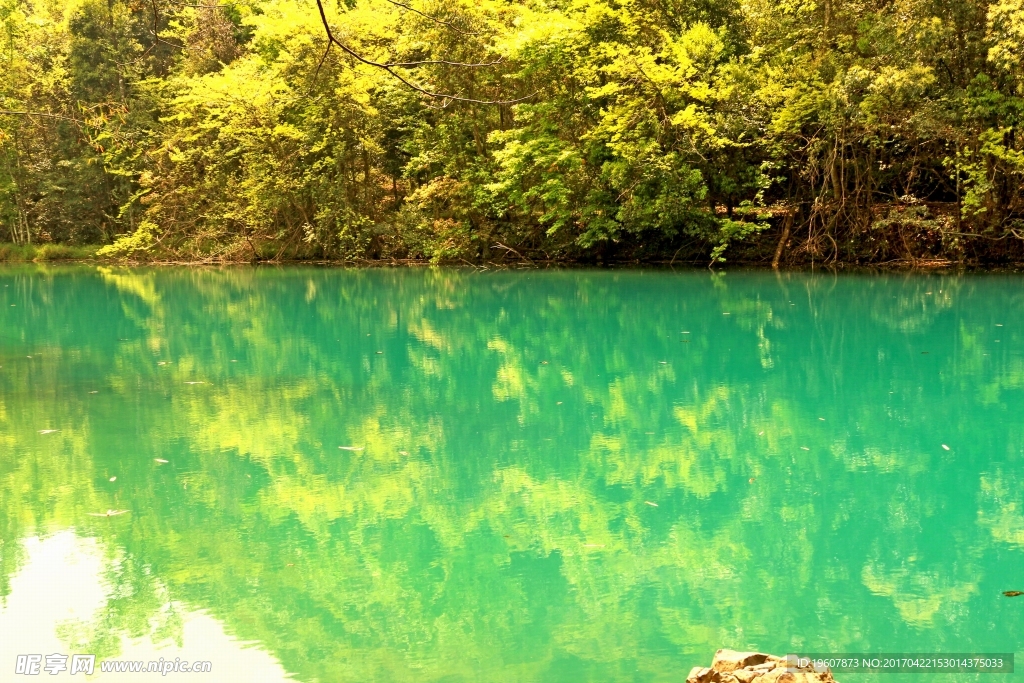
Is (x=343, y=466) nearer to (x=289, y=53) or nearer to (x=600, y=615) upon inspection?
(x=600, y=615)

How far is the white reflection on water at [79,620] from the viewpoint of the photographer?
114 inches

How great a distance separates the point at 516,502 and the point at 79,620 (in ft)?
6.44

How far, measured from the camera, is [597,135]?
60.4ft

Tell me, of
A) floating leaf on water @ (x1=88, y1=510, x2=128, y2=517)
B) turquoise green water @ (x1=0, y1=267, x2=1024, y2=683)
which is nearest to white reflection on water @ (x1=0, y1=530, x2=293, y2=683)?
turquoise green water @ (x1=0, y1=267, x2=1024, y2=683)

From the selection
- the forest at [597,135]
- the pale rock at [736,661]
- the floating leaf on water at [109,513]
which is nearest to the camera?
the pale rock at [736,661]

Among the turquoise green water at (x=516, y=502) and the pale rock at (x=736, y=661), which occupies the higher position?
the pale rock at (x=736, y=661)

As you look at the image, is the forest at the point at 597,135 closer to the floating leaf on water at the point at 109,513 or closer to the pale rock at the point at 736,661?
the floating leaf on water at the point at 109,513

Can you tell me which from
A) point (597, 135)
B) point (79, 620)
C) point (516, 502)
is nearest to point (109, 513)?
point (79, 620)

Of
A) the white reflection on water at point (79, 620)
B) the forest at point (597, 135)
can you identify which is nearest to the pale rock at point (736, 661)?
the white reflection on water at point (79, 620)

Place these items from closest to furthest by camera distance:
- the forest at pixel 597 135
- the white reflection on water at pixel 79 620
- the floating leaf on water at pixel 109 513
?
1. the white reflection on water at pixel 79 620
2. the floating leaf on water at pixel 109 513
3. the forest at pixel 597 135

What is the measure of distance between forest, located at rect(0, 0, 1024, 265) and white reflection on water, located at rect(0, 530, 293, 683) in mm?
8059

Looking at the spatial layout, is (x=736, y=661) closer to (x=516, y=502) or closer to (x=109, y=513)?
(x=516, y=502)

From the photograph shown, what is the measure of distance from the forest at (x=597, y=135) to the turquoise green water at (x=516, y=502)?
18.3ft

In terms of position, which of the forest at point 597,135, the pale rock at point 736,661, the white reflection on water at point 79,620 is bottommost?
the white reflection on water at point 79,620
